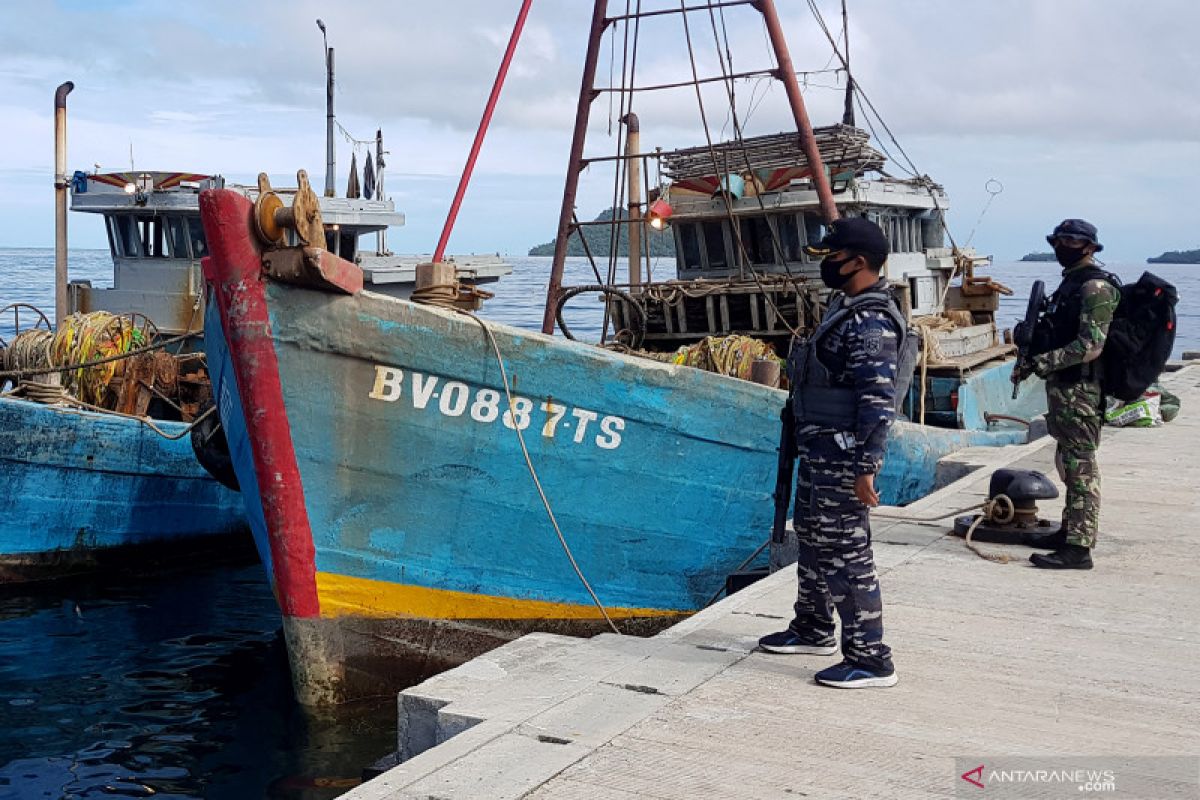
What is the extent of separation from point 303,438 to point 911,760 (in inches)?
158

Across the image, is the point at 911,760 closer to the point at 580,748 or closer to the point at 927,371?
the point at 580,748

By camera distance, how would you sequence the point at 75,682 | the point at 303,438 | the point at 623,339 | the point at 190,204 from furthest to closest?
the point at 190,204 → the point at 623,339 → the point at 75,682 → the point at 303,438

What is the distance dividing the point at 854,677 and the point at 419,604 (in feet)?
10.9

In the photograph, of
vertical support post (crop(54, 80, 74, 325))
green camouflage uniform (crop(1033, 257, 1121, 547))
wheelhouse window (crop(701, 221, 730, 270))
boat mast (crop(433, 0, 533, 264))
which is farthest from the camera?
vertical support post (crop(54, 80, 74, 325))

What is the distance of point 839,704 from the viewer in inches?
174

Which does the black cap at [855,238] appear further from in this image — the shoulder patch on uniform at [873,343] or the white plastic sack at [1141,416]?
the white plastic sack at [1141,416]


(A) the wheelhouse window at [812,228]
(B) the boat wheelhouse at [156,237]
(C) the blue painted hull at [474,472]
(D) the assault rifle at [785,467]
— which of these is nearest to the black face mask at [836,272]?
(D) the assault rifle at [785,467]

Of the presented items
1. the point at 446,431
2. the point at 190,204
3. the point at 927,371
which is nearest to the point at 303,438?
the point at 446,431

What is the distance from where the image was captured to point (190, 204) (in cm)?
1465

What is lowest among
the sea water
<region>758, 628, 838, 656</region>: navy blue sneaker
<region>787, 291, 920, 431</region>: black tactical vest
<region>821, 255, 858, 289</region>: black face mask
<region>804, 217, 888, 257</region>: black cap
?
the sea water

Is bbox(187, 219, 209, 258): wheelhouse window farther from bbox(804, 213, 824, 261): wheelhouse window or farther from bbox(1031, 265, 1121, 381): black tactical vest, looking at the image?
bbox(1031, 265, 1121, 381): black tactical vest

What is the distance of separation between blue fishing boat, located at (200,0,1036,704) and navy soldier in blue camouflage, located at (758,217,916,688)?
2521 mm

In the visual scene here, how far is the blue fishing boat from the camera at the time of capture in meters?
6.60

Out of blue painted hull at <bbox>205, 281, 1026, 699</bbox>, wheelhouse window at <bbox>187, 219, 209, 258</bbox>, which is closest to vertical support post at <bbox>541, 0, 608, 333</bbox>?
blue painted hull at <bbox>205, 281, 1026, 699</bbox>
